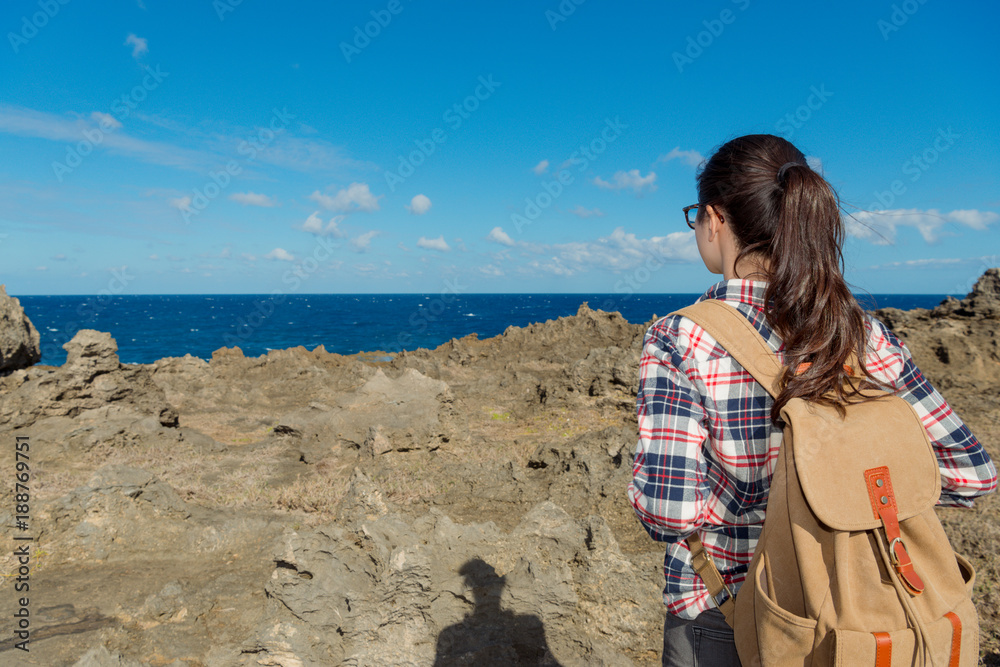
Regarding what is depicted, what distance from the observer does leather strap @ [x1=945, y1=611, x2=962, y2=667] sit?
1291 millimetres

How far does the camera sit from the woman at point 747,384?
4.83 ft

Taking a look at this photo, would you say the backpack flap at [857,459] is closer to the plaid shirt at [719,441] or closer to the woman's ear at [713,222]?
the plaid shirt at [719,441]

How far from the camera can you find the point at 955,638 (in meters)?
1.29

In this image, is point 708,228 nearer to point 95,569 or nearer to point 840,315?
point 840,315

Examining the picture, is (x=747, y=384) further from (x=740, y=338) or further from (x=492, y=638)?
(x=492, y=638)

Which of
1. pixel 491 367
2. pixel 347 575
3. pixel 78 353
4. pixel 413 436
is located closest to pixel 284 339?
pixel 491 367

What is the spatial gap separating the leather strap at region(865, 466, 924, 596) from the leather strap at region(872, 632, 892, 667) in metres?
0.11

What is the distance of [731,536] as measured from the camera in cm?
160

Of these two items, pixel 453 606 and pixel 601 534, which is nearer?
pixel 453 606

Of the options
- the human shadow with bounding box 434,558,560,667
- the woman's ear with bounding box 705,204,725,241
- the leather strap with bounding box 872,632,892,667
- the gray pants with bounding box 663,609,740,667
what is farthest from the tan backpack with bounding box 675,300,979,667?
the human shadow with bounding box 434,558,560,667

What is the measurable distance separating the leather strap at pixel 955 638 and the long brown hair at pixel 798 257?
1.71 feet

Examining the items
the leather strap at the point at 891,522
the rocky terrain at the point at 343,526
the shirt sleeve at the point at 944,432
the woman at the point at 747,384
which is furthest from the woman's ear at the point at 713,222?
the rocky terrain at the point at 343,526

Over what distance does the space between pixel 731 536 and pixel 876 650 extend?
41 centimetres

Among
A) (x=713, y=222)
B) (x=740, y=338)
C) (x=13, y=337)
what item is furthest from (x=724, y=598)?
(x=13, y=337)
